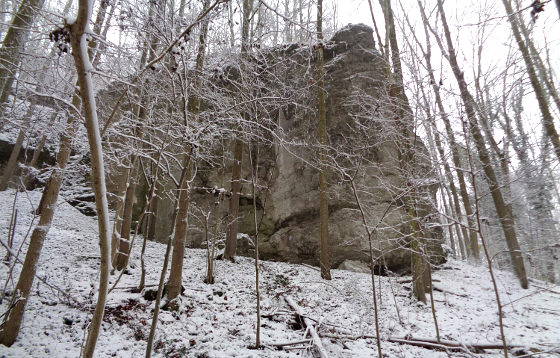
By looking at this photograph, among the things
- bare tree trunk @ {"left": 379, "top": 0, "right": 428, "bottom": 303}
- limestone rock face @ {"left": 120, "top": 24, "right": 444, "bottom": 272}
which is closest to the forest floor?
bare tree trunk @ {"left": 379, "top": 0, "right": 428, "bottom": 303}

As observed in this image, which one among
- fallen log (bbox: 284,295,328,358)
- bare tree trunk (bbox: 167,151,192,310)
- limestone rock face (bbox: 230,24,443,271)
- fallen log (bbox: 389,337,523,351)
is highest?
limestone rock face (bbox: 230,24,443,271)

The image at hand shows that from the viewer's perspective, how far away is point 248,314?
17.5 feet

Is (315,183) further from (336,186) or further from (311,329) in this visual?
(311,329)

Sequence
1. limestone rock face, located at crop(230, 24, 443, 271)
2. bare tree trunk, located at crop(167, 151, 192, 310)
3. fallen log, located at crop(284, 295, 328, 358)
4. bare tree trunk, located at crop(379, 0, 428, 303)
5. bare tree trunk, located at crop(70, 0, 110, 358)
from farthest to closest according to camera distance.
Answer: limestone rock face, located at crop(230, 24, 443, 271) → bare tree trunk, located at crop(379, 0, 428, 303) → bare tree trunk, located at crop(167, 151, 192, 310) → fallen log, located at crop(284, 295, 328, 358) → bare tree trunk, located at crop(70, 0, 110, 358)

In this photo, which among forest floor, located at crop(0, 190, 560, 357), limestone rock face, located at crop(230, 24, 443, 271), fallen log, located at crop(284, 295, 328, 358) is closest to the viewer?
fallen log, located at crop(284, 295, 328, 358)

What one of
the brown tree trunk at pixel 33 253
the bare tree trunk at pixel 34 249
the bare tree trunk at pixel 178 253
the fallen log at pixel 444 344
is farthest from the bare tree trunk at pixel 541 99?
the brown tree trunk at pixel 33 253

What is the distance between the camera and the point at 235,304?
5809mm

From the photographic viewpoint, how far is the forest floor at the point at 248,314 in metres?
3.90

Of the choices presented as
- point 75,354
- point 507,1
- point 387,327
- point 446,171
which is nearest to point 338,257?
point 387,327

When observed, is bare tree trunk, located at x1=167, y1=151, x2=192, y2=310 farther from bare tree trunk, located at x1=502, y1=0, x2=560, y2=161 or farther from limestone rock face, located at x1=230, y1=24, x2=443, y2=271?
bare tree trunk, located at x1=502, y1=0, x2=560, y2=161

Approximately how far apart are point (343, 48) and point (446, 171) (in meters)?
9.18

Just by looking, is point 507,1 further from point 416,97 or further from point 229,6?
point 229,6

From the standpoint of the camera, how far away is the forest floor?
3896mm

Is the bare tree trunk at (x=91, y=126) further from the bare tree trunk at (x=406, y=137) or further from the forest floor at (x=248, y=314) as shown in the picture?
the bare tree trunk at (x=406, y=137)
